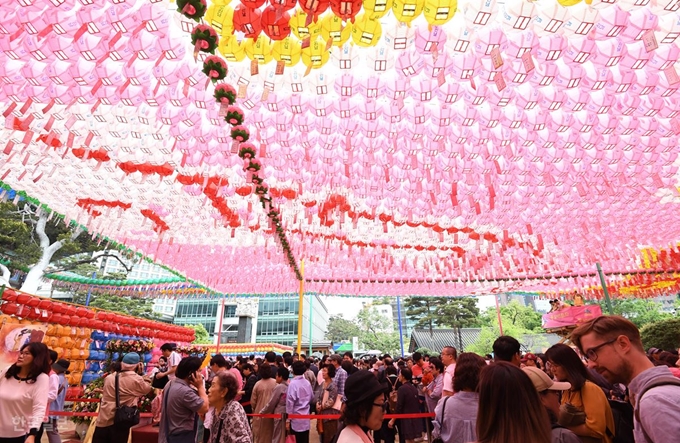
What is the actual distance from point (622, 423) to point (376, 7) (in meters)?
3.07

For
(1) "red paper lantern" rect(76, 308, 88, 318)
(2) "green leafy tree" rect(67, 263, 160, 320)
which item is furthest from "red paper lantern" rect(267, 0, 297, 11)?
(2) "green leafy tree" rect(67, 263, 160, 320)

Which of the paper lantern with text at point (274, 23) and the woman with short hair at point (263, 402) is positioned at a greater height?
the paper lantern with text at point (274, 23)

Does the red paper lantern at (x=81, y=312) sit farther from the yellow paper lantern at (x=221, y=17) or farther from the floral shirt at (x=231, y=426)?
the yellow paper lantern at (x=221, y=17)

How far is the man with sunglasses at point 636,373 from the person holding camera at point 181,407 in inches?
109

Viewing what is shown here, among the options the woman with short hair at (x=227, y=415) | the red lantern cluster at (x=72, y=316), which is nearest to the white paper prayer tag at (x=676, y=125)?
the woman with short hair at (x=227, y=415)

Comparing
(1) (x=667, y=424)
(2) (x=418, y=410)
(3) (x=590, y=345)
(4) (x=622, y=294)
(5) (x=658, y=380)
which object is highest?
(4) (x=622, y=294)

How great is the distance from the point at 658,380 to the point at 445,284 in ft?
39.1

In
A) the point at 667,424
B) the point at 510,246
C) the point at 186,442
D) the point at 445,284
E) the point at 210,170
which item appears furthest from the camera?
the point at 445,284

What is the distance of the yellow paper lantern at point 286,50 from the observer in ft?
10.5

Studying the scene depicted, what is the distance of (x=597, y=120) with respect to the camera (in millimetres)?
4266

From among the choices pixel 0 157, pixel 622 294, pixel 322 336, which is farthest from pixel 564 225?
pixel 322 336

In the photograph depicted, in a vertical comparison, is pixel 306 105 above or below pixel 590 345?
above

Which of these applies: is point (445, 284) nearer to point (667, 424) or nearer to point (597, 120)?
point (597, 120)

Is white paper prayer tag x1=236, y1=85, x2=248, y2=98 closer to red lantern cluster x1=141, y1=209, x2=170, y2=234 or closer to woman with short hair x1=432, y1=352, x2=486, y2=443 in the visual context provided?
woman with short hair x1=432, y1=352, x2=486, y2=443
